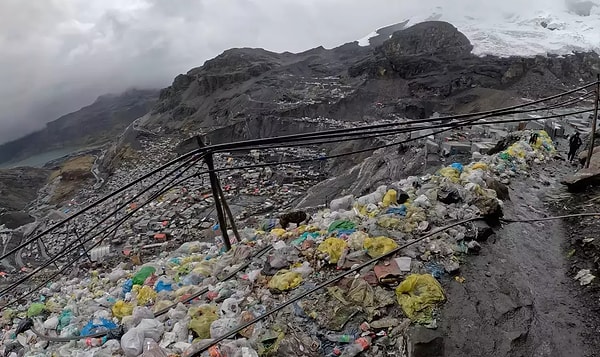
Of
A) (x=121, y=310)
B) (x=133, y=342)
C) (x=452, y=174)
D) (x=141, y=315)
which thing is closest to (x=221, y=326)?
(x=133, y=342)

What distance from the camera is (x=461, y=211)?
4469 millimetres

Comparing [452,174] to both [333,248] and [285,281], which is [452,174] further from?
[285,281]

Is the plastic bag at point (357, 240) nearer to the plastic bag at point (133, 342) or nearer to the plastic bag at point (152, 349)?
the plastic bag at point (152, 349)

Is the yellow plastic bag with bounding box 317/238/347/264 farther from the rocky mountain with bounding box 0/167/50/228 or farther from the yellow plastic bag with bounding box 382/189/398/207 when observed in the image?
the rocky mountain with bounding box 0/167/50/228

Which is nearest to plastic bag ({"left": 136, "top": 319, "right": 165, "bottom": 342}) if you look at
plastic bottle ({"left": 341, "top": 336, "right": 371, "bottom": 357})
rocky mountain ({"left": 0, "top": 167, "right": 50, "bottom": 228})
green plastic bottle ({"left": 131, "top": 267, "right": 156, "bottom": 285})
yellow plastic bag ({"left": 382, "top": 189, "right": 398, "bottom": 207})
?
plastic bottle ({"left": 341, "top": 336, "right": 371, "bottom": 357})

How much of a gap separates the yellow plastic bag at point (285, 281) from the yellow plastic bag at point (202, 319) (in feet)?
1.92

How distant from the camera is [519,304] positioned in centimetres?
331

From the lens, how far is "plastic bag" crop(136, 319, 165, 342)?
10.2 feet

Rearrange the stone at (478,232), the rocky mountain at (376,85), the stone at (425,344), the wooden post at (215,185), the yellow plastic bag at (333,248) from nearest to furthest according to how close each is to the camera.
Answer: the stone at (425,344)
the wooden post at (215,185)
the yellow plastic bag at (333,248)
the stone at (478,232)
the rocky mountain at (376,85)

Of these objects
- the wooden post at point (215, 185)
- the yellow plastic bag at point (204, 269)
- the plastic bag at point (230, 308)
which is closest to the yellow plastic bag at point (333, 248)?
the plastic bag at point (230, 308)

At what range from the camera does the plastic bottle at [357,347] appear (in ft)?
9.09

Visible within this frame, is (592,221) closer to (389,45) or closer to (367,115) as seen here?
(367,115)

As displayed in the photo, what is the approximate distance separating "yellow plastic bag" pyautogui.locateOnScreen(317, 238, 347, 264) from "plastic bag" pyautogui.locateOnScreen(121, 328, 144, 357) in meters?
1.83

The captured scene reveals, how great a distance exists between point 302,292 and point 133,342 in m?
1.46
